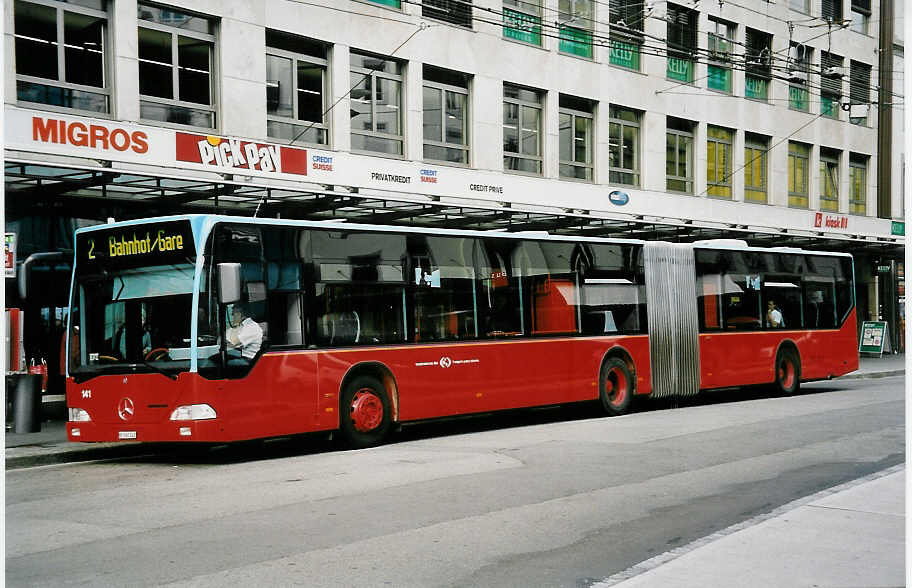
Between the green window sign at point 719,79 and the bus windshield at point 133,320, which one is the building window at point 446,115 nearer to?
the green window sign at point 719,79

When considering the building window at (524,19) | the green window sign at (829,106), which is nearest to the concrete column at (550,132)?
the building window at (524,19)

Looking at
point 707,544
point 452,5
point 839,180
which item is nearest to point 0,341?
point 707,544

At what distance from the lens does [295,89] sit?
22422 millimetres

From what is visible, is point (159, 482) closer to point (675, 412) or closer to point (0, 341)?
point (0, 341)

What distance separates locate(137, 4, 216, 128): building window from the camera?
1986cm

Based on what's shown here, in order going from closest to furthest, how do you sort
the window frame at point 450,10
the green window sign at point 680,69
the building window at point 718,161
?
the window frame at point 450,10 → the green window sign at point 680,69 → the building window at point 718,161

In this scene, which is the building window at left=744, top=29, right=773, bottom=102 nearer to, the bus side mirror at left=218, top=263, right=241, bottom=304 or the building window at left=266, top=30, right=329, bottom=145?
the building window at left=266, top=30, right=329, bottom=145

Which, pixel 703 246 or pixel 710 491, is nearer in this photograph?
pixel 710 491

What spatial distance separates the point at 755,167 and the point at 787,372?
574 inches

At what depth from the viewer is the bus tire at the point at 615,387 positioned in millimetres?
18953

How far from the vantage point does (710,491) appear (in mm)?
10211

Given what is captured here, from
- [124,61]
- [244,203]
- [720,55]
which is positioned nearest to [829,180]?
[720,55]

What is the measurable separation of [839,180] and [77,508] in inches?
1418

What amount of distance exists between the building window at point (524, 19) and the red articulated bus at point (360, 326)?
871cm
